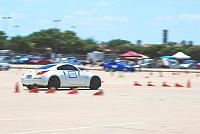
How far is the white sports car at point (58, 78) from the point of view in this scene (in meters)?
27.2

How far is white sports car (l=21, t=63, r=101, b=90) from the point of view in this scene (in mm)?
27172

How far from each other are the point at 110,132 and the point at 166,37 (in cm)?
15435

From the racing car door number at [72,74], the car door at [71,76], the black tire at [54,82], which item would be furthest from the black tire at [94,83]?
the black tire at [54,82]

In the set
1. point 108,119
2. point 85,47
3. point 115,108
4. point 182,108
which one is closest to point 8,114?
point 108,119

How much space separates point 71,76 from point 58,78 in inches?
33.3

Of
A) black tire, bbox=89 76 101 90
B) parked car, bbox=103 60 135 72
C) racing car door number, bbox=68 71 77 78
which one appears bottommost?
black tire, bbox=89 76 101 90

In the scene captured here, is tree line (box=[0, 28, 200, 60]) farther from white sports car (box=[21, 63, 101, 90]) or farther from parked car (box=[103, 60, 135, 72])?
white sports car (box=[21, 63, 101, 90])

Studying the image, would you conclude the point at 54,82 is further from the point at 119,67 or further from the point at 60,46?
the point at 60,46

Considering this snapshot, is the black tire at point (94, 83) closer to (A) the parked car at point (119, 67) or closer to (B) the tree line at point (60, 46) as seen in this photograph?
(A) the parked car at point (119, 67)

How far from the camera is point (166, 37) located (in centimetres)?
16512

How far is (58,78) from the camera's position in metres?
27.6

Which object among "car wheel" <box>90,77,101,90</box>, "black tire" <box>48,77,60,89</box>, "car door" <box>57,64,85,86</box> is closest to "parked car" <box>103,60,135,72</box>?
"car wheel" <box>90,77,101,90</box>

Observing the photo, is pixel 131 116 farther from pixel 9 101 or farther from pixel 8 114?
pixel 9 101

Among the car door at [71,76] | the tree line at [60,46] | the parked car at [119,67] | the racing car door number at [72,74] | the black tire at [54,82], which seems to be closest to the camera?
the black tire at [54,82]
